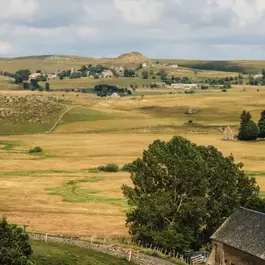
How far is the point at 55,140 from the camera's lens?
555ft

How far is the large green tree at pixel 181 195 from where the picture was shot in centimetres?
5512

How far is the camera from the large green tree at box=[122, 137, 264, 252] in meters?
55.1

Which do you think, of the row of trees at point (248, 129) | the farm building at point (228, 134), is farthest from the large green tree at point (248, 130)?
the farm building at point (228, 134)

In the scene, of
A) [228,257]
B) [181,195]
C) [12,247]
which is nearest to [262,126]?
[181,195]

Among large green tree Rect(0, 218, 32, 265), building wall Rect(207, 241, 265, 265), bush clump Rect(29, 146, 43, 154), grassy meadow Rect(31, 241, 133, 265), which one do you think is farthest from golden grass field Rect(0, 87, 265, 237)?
large green tree Rect(0, 218, 32, 265)

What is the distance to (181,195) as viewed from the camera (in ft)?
188

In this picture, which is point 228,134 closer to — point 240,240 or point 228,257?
point 228,257

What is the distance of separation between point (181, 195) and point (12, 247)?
2608 centimetres

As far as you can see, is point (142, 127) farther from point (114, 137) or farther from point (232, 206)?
point (232, 206)

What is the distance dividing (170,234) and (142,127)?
14546cm

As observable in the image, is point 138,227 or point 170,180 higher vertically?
point 170,180

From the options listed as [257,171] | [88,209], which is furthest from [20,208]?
[257,171]

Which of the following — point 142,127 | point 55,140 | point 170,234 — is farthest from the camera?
point 142,127

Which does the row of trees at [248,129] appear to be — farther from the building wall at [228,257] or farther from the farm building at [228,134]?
the building wall at [228,257]
